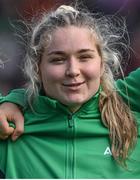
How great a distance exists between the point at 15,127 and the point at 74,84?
0.20m

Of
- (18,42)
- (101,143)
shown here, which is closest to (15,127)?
(101,143)

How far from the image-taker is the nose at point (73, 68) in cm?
118

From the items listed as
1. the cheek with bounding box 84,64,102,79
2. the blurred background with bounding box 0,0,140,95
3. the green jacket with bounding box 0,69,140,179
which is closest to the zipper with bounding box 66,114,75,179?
the green jacket with bounding box 0,69,140,179

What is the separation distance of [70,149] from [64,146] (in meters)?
0.02

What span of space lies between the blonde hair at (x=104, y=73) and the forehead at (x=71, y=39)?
17mm

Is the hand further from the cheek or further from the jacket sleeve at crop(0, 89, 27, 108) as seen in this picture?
the cheek

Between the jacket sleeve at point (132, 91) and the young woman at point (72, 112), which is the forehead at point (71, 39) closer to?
the young woman at point (72, 112)

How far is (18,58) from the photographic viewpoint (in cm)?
164

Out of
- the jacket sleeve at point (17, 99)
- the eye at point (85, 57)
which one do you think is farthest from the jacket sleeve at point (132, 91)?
the jacket sleeve at point (17, 99)

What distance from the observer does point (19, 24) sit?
168 cm

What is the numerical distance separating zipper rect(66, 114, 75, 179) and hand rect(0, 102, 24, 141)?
0.13m

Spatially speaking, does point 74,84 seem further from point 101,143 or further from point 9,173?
point 9,173

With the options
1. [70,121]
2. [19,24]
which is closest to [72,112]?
[70,121]

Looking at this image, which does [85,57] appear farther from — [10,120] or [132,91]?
[10,120]
